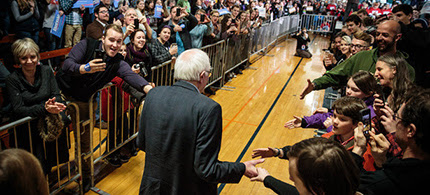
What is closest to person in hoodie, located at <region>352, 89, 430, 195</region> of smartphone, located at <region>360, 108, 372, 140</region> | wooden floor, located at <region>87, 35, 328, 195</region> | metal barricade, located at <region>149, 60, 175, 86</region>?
smartphone, located at <region>360, 108, 372, 140</region>

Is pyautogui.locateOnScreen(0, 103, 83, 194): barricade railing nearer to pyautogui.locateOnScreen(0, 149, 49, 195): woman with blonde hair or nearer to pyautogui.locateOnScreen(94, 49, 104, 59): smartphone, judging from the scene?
pyautogui.locateOnScreen(94, 49, 104, 59): smartphone

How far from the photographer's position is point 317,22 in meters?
19.2

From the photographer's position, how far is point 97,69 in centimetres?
319

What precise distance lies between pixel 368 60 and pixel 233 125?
2.73m

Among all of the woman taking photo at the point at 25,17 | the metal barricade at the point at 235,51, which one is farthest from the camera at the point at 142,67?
the metal barricade at the point at 235,51

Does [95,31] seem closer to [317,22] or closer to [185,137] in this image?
[185,137]

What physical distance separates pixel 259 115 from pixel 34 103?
4.31m

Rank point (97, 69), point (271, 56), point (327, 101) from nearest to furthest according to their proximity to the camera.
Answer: point (97, 69) → point (327, 101) → point (271, 56)

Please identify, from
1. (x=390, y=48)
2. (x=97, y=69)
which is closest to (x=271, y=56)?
(x=390, y=48)

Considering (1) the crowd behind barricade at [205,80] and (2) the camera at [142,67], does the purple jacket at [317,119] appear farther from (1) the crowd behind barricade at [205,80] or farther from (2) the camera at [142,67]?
(2) the camera at [142,67]

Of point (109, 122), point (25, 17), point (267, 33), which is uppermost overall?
point (25, 17)

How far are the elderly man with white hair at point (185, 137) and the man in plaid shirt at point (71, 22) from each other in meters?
5.81

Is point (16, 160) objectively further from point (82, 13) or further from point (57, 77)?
point (82, 13)

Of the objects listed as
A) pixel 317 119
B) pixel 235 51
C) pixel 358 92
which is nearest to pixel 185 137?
pixel 317 119
